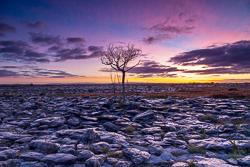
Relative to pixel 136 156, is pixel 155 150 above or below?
below

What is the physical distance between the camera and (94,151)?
4.61m

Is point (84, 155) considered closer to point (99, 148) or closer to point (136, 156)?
point (99, 148)

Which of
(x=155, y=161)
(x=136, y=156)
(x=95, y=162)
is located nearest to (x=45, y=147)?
(x=95, y=162)

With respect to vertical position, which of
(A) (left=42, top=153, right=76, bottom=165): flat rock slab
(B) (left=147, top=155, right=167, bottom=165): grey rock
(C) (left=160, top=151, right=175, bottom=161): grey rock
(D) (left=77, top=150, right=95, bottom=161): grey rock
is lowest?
(C) (left=160, top=151, right=175, bottom=161): grey rock

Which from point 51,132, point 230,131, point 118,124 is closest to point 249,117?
point 230,131

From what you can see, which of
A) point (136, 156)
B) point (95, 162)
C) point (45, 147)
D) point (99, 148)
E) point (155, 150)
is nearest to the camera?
point (95, 162)

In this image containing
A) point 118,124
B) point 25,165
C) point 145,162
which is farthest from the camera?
point 118,124

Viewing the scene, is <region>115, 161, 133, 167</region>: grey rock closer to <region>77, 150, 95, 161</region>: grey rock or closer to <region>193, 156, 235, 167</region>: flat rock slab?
<region>77, 150, 95, 161</region>: grey rock

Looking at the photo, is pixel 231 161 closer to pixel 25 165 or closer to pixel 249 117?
pixel 25 165

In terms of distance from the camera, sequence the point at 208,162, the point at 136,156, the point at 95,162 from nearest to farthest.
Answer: the point at 95,162, the point at 208,162, the point at 136,156

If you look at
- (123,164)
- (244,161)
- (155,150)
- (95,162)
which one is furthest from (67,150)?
(244,161)

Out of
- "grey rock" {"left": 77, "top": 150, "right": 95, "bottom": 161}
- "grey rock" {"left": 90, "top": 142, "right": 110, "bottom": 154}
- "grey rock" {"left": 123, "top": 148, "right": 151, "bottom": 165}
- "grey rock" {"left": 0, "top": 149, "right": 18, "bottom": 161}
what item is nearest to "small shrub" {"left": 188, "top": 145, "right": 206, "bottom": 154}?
"grey rock" {"left": 123, "top": 148, "right": 151, "bottom": 165}

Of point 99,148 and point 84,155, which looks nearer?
point 84,155

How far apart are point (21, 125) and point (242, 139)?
421 inches
